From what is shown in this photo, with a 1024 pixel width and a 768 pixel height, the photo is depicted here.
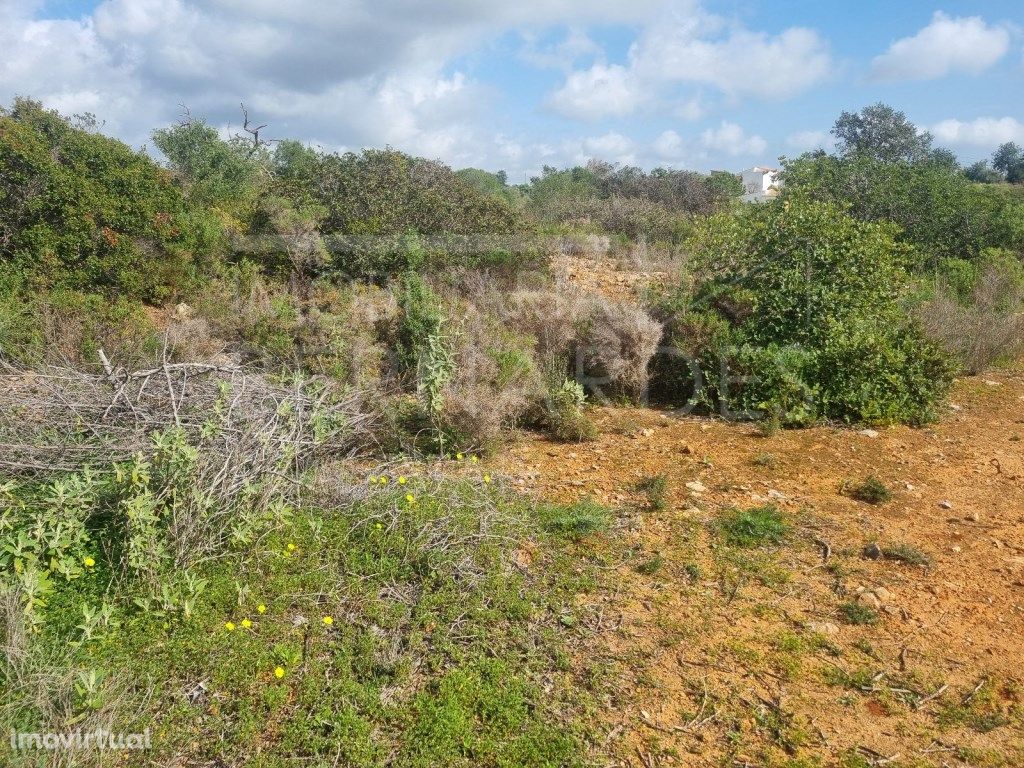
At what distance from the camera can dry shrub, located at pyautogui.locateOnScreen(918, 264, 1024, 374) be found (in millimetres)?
7949

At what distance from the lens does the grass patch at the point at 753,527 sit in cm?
427

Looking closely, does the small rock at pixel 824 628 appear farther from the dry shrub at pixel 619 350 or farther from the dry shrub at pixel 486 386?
the dry shrub at pixel 619 350

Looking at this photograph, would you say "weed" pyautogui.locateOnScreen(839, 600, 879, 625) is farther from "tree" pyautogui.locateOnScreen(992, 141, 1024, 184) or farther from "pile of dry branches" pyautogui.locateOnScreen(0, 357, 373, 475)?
"tree" pyautogui.locateOnScreen(992, 141, 1024, 184)

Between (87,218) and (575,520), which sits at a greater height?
(87,218)

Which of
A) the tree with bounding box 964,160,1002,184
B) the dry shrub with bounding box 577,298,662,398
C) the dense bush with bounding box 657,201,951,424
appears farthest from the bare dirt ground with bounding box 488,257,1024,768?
the tree with bounding box 964,160,1002,184

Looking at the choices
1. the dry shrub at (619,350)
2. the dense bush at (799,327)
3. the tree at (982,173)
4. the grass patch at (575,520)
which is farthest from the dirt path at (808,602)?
the tree at (982,173)

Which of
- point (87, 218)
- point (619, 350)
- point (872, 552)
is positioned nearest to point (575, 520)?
point (872, 552)

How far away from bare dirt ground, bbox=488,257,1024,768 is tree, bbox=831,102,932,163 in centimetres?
2759

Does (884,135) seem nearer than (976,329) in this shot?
No

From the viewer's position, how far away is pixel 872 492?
4.85m

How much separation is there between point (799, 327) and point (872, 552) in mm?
3266

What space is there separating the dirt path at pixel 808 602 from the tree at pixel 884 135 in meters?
27.6

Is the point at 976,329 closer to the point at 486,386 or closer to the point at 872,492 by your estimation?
the point at 872,492

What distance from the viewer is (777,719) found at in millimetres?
2867
